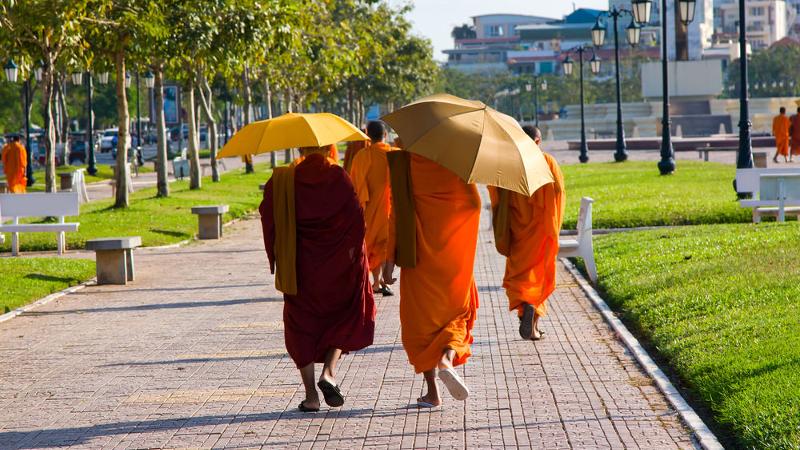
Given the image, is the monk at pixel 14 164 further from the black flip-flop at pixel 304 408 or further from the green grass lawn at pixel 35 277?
the black flip-flop at pixel 304 408

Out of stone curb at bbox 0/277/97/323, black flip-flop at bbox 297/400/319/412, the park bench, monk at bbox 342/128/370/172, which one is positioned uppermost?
monk at bbox 342/128/370/172

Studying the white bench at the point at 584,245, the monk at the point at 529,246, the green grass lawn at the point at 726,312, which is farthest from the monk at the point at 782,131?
the monk at the point at 529,246

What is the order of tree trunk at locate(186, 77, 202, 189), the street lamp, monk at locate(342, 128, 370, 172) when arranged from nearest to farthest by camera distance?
1. monk at locate(342, 128, 370, 172)
2. the street lamp
3. tree trunk at locate(186, 77, 202, 189)

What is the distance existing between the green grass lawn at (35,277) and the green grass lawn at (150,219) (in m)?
3.32

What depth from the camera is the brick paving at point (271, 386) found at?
732cm

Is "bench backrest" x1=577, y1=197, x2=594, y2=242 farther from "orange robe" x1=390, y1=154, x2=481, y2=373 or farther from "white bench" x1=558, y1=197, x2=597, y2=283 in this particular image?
"orange robe" x1=390, y1=154, x2=481, y2=373

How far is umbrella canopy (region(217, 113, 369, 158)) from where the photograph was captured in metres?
8.23

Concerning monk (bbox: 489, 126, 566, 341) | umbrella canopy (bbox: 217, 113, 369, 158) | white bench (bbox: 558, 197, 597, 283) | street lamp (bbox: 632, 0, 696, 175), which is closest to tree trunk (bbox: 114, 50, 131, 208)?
street lamp (bbox: 632, 0, 696, 175)

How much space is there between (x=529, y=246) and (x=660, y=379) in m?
2.21

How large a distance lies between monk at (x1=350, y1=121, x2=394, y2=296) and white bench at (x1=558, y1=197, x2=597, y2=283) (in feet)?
5.96

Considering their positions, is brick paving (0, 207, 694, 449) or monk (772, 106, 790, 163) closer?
brick paving (0, 207, 694, 449)

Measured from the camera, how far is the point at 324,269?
26.4 ft

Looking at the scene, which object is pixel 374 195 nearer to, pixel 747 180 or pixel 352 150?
pixel 352 150

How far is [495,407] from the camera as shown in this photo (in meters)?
8.02
